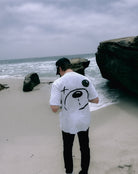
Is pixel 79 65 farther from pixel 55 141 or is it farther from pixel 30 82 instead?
pixel 55 141

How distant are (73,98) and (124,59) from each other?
5.69m

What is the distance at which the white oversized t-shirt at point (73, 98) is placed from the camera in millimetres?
2748

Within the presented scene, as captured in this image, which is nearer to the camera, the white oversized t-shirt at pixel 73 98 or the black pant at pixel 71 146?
the white oversized t-shirt at pixel 73 98

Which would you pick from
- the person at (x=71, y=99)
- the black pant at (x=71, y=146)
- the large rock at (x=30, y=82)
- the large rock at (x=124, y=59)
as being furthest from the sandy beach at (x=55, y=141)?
the large rock at (x=30, y=82)

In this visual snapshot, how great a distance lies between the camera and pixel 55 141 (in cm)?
506

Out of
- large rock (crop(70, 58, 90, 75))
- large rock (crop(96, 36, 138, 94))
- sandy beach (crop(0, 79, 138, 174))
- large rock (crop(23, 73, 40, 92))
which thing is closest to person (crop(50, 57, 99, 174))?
sandy beach (crop(0, 79, 138, 174))

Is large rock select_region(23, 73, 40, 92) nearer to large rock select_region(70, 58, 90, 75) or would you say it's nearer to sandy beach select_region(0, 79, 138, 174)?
large rock select_region(70, 58, 90, 75)

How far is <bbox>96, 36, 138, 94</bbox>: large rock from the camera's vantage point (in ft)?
23.2

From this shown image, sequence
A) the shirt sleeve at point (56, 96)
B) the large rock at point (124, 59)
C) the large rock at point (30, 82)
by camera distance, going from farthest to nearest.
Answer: the large rock at point (30, 82) < the large rock at point (124, 59) < the shirt sleeve at point (56, 96)

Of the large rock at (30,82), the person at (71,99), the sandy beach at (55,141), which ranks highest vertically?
the person at (71,99)

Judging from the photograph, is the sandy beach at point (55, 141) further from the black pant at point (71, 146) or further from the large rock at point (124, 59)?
the large rock at point (124, 59)

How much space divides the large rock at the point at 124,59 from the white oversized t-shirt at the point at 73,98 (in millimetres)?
4783

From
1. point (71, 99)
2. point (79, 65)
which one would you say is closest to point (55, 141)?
point (71, 99)

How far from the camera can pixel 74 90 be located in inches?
110
